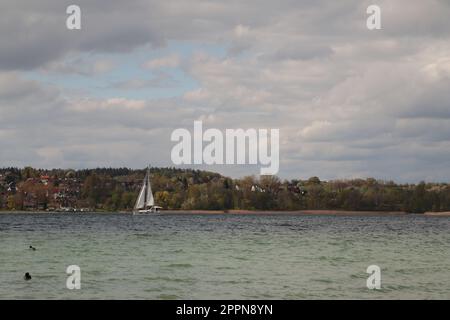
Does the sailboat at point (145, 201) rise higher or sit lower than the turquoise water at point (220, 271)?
higher

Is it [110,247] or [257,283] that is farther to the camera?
[110,247]

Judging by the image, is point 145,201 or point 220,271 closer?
point 220,271

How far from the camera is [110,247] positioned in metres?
50.5

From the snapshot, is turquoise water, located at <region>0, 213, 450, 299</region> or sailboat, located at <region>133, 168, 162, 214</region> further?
sailboat, located at <region>133, 168, 162, 214</region>

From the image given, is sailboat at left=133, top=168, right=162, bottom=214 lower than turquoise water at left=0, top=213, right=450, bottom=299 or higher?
higher

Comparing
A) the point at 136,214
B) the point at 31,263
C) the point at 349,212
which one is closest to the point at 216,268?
the point at 31,263

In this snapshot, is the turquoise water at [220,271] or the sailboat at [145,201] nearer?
the turquoise water at [220,271]

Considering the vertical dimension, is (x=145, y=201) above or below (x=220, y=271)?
above
